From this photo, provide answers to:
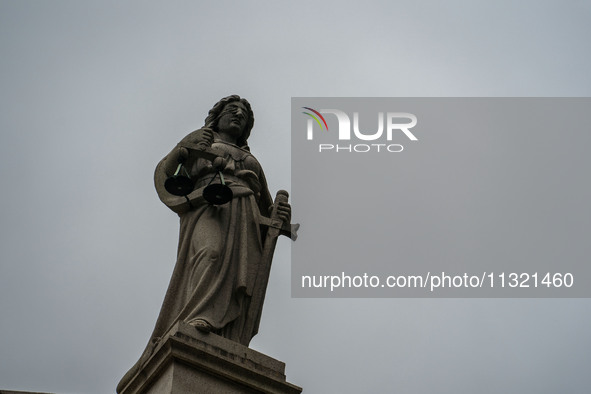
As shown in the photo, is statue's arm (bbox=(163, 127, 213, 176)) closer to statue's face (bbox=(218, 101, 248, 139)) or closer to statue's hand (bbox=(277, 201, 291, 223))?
statue's face (bbox=(218, 101, 248, 139))

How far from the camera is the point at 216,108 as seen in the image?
12.9 meters

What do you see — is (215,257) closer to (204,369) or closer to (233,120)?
(204,369)

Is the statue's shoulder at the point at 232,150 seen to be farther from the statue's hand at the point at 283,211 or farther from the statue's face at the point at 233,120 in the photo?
the statue's hand at the point at 283,211

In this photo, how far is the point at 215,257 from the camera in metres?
10.5

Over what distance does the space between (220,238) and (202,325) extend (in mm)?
1508

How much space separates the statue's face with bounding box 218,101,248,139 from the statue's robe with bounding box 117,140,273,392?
0.77 m

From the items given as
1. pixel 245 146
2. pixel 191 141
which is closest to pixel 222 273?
pixel 191 141

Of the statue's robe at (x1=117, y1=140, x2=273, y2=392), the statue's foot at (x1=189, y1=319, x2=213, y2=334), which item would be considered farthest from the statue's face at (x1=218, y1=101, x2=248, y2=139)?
the statue's foot at (x1=189, y1=319, x2=213, y2=334)

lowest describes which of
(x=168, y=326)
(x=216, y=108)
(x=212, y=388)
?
(x=212, y=388)

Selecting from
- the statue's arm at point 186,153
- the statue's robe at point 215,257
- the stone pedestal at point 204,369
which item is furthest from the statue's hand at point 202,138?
the stone pedestal at point 204,369

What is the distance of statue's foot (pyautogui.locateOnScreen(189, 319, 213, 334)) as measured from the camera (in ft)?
31.2

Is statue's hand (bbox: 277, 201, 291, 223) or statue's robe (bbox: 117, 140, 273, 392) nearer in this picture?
→ statue's robe (bbox: 117, 140, 273, 392)

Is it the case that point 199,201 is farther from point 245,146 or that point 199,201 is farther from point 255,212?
point 245,146

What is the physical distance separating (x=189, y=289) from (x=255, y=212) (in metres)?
1.61
